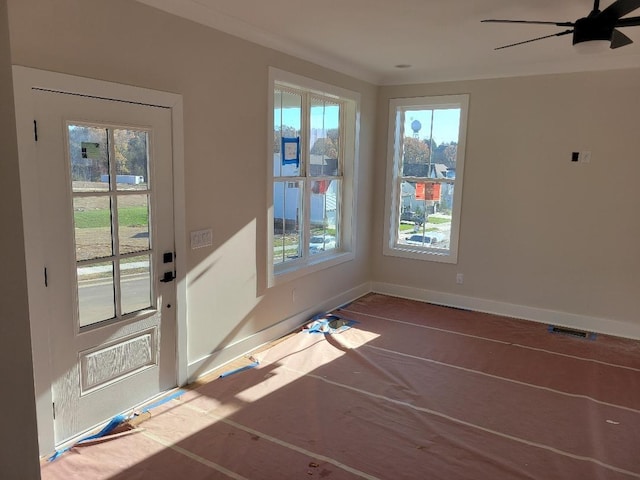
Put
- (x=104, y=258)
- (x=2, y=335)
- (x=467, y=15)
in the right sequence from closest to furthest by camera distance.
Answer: (x=2, y=335)
(x=104, y=258)
(x=467, y=15)

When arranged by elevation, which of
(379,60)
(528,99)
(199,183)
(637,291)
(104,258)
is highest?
(379,60)

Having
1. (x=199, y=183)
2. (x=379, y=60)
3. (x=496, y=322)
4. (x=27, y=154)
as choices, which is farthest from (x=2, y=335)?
(x=496, y=322)

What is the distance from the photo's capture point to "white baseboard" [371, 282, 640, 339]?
4.69 m

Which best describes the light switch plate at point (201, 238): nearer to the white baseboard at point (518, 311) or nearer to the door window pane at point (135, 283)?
the door window pane at point (135, 283)

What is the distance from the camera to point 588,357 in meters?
4.13

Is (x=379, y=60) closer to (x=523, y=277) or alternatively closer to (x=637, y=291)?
(x=523, y=277)

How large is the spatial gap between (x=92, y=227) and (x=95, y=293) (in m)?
0.41

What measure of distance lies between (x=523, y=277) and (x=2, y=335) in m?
5.03

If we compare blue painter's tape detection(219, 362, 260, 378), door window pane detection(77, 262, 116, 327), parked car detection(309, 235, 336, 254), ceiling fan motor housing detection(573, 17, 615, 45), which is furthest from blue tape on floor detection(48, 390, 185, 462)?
ceiling fan motor housing detection(573, 17, 615, 45)

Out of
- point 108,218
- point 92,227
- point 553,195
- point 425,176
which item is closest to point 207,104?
point 108,218

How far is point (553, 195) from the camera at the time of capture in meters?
4.85

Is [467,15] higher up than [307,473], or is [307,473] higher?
[467,15]

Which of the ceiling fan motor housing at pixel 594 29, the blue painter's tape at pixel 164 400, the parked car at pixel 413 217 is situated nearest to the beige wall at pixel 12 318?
the blue painter's tape at pixel 164 400

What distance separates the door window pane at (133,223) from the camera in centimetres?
288
